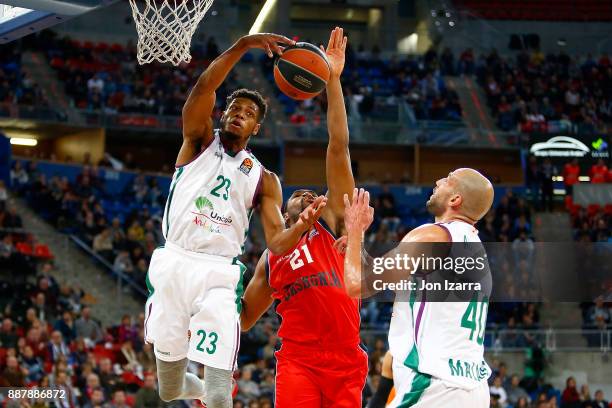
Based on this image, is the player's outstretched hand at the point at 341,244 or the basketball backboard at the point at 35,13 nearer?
the player's outstretched hand at the point at 341,244

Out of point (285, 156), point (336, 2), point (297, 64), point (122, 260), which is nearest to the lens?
point (297, 64)

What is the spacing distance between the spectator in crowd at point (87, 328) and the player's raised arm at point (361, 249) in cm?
926

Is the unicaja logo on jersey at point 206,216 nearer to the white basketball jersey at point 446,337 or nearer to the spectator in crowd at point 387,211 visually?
the white basketball jersey at point 446,337

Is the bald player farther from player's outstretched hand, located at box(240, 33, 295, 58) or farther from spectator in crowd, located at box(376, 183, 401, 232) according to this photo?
spectator in crowd, located at box(376, 183, 401, 232)

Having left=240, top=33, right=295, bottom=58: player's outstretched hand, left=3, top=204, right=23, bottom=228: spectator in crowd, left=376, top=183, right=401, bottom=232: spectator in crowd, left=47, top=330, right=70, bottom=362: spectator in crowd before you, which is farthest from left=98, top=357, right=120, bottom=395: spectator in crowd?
left=376, top=183, right=401, bottom=232: spectator in crowd

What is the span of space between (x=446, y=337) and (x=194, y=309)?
1.68 m

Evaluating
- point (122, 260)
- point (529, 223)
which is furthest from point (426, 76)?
point (122, 260)

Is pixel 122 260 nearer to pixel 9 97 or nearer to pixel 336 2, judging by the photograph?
pixel 9 97

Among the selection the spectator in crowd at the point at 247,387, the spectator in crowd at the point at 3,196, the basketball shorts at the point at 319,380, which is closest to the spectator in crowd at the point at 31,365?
the spectator in crowd at the point at 247,387

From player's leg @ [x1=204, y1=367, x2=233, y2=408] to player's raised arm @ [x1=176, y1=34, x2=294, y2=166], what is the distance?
133cm

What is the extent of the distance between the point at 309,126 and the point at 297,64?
15.5 metres

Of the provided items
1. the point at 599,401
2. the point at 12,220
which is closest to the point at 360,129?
the point at 12,220

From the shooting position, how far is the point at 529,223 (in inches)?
777

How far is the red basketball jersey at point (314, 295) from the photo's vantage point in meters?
6.25
